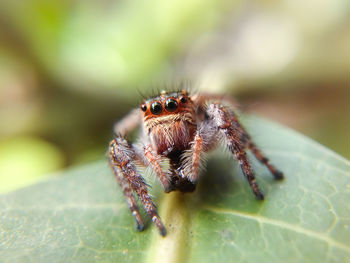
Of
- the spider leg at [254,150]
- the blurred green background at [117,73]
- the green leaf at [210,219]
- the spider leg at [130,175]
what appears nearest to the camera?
the green leaf at [210,219]

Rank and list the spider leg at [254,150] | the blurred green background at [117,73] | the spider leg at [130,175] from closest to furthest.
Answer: the spider leg at [130,175] → the spider leg at [254,150] → the blurred green background at [117,73]

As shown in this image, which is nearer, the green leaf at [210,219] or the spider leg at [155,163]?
the green leaf at [210,219]

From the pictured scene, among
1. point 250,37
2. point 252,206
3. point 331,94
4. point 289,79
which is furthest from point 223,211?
point 250,37

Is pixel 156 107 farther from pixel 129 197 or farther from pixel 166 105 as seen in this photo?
pixel 129 197

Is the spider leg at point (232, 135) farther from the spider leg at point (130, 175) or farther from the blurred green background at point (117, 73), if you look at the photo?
the blurred green background at point (117, 73)

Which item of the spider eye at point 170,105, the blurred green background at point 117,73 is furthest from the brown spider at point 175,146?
the blurred green background at point 117,73

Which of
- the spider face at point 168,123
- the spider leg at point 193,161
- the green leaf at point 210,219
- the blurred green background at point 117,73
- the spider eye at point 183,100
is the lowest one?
the green leaf at point 210,219

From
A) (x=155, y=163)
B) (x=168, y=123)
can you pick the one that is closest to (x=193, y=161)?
(x=155, y=163)
